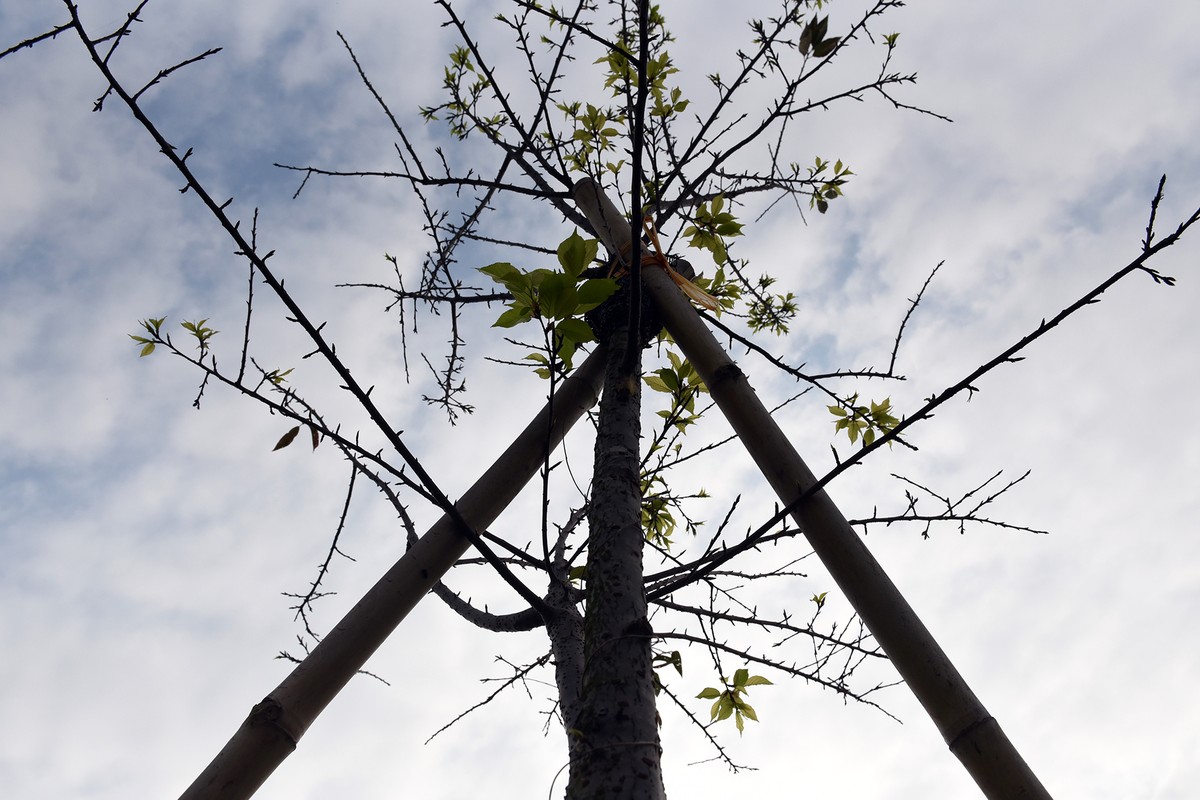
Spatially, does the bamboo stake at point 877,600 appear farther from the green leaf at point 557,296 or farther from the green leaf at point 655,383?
the green leaf at point 557,296

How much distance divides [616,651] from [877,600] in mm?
411

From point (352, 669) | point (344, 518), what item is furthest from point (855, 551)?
point (344, 518)

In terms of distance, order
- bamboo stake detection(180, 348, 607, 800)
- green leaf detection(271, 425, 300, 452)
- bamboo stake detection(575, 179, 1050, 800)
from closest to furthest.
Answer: bamboo stake detection(575, 179, 1050, 800) < bamboo stake detection(180, 348, 607, 800) < green leaf detection(271, 425, 300, 452)

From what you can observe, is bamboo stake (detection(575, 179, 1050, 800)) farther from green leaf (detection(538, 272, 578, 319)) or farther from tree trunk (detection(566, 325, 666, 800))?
green leaf (detection(538, 272, 578, 319))

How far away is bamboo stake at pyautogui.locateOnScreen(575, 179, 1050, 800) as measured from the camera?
3.06ft

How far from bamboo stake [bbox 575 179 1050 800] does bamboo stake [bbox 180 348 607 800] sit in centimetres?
37

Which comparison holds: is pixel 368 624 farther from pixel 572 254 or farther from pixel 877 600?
pixel 877 600

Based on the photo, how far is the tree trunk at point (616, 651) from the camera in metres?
0.96

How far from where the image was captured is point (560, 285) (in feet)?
3.34

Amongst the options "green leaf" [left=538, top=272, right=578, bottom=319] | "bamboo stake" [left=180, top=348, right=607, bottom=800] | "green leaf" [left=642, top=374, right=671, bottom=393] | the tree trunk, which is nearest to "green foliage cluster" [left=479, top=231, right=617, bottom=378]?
"green leaf" [left=538, top=272, right=578, bottom=319]

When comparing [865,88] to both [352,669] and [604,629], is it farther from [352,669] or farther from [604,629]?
[352,669]

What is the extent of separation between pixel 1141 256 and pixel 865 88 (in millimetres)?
1475

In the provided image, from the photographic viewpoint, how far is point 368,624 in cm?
123

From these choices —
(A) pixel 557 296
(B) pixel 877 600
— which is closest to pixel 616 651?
(B) pixel 877 600
